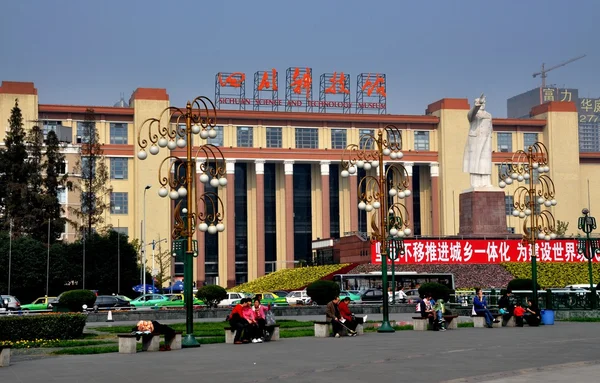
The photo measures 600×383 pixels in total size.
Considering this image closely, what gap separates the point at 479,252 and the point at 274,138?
38262 millimetres

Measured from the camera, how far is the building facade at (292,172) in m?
99.1

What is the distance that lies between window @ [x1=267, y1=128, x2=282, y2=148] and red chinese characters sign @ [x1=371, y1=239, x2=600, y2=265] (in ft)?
102

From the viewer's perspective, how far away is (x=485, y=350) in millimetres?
23516

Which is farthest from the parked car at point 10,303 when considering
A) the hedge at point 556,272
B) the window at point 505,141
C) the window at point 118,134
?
the window at point 505,141

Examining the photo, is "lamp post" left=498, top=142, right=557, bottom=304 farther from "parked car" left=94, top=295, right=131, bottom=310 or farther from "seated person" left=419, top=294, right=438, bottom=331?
"parked car" left=94, top=295, right=131, bottom=310

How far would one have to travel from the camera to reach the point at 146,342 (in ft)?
82.5

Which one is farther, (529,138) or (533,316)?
(529,138)

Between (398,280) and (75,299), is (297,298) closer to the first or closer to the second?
(398,280)

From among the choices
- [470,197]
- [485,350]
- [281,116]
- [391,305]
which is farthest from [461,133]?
[485,350]

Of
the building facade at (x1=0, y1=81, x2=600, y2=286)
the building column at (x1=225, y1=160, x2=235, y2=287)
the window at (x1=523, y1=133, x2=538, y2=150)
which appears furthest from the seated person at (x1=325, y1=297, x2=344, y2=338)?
the window at (x1=523, y1=133, x2=538, y2=150)

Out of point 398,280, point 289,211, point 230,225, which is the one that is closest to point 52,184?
point 398,280

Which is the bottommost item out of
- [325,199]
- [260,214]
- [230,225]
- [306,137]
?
[230,225]

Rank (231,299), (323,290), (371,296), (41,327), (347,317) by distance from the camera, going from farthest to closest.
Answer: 1. (371,296)
2. (231,299)
3. (323,290)
4. (347,317)
5. (41,327)

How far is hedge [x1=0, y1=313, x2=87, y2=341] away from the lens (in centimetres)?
2827
